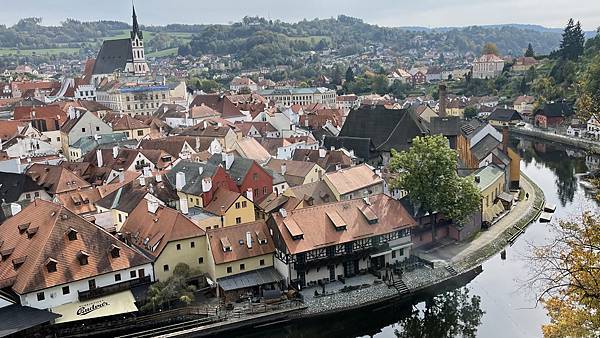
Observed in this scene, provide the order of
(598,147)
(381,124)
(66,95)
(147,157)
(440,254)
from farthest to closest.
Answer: (66,95), (598,147), (381,124), (147,157), (440,254)

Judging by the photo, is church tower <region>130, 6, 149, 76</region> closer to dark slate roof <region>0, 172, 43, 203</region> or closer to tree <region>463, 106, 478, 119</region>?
tree <region>463, 106, 478, 119</region>

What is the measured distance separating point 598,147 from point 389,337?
5417 cm

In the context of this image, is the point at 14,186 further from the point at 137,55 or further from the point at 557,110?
the point at 557,110

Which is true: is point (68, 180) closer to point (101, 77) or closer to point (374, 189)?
point (374, 189)

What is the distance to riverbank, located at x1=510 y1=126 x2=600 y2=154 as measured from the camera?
7391cm

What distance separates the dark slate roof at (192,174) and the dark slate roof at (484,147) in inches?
1005

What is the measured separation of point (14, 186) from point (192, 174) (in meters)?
14.0

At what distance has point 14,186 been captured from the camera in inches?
1647

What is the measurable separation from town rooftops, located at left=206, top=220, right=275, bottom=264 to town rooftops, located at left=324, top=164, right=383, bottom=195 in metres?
9.16

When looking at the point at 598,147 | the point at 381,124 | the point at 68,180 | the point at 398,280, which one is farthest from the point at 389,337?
the point at 598,147

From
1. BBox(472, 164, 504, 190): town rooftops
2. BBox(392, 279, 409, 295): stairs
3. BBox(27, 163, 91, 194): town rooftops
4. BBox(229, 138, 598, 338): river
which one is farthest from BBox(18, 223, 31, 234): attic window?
BBox(472, 164, 504, 190): town rooftops

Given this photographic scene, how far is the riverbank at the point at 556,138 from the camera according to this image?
73912 mm

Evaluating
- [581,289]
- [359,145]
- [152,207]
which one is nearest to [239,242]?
[152,207]

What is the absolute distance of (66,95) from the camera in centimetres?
10344
